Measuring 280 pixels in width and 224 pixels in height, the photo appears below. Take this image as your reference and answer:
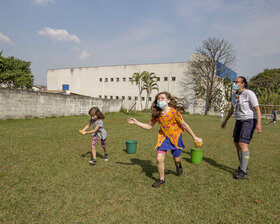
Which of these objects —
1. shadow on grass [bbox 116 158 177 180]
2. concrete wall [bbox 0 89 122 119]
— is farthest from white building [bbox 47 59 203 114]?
shadow on grass [bbox 116 158 177 180]

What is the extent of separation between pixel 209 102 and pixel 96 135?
3710 cm

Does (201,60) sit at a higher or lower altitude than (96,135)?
higher

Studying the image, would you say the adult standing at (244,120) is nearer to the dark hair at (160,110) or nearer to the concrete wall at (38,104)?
the dark hair at (160,110)

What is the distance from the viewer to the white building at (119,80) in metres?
42.5

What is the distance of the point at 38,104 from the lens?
16.8 meters

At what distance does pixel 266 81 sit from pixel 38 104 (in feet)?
145

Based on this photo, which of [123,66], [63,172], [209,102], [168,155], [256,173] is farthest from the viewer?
[123,66]

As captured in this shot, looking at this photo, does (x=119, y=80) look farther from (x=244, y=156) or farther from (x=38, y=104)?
(x=244, y=156)

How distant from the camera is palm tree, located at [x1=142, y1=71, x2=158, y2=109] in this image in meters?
42.5

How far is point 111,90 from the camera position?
157 feet

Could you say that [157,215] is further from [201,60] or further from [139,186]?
[201,60]

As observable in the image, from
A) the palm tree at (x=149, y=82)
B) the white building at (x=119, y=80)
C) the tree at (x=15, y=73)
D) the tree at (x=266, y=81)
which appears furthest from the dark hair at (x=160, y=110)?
the tree at (x=266, y=81)

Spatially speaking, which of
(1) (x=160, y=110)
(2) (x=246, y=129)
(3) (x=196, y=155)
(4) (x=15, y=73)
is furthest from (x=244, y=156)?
(4) (x=15, y=73)

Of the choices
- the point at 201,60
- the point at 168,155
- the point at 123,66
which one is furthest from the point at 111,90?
the point at 168,155
